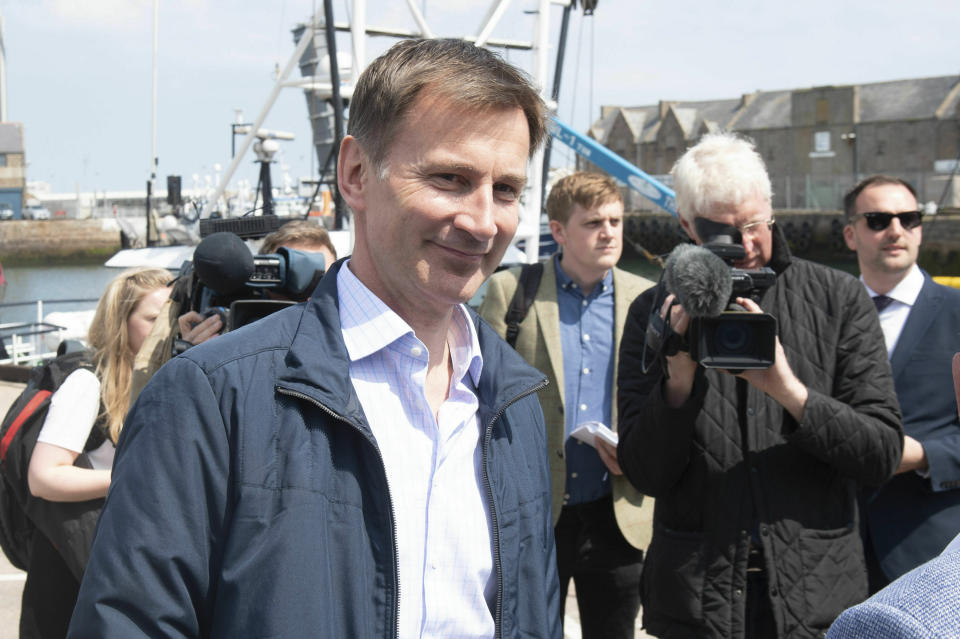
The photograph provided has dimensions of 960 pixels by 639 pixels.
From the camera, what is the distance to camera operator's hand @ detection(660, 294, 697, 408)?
2.38 m

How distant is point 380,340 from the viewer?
62.4 inches

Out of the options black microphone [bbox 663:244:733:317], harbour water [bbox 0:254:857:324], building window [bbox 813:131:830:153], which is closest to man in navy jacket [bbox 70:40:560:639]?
black microphone [bbox 663:244:733:317]

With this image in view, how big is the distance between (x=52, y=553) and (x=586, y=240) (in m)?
2.23

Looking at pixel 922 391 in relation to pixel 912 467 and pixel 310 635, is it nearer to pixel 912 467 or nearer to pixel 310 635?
pixel 912 467

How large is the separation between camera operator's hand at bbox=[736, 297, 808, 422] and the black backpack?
2.07m

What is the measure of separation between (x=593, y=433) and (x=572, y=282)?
72cm

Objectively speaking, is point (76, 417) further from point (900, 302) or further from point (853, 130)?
point (853, 130)

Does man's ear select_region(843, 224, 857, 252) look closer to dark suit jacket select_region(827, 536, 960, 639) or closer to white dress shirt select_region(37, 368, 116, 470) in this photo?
white dress shirt select_region(37, 368, 116, 470)

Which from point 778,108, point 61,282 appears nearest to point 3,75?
point 61,282

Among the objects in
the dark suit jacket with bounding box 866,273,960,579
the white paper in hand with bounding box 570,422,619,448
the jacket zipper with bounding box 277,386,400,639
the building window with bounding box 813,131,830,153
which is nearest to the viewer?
the jacket zipper with bounding box 277,386,400,639

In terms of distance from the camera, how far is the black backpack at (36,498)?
9.63ft

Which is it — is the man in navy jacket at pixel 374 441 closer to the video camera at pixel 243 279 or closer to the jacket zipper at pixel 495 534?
the jacket zipper at pixel 495 534

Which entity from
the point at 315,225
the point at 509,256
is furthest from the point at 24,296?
the point at 315,225

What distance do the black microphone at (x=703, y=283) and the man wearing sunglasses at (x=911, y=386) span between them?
97 centimetres
